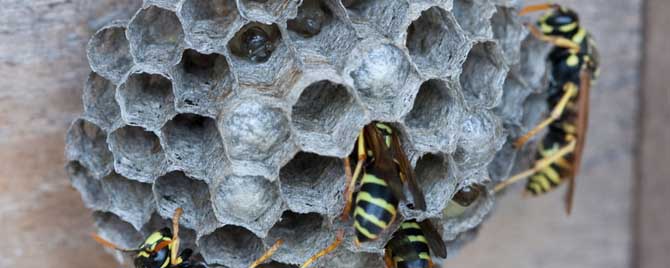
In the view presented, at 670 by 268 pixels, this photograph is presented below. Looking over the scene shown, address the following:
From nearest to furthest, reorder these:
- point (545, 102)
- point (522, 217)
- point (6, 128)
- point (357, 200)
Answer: point (357, 200)
point (6, 128)
point (545, 102)
point (522, 217)

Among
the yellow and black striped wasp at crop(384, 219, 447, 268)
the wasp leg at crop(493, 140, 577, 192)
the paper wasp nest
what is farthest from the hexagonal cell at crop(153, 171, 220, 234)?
the wasp leg at crop(493, 140, 577, 192)

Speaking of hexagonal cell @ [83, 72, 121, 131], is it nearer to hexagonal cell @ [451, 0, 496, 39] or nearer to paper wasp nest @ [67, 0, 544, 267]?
paper wasp nest @ [67, 0, 544, 267]

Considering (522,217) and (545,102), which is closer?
(545,102)

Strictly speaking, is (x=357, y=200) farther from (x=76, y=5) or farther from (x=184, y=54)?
(x=76, y=5)

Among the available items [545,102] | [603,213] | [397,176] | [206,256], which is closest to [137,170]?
[206,256]

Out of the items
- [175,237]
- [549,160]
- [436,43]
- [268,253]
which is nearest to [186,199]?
[175,237]

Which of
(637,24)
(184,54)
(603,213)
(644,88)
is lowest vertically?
(603,213)

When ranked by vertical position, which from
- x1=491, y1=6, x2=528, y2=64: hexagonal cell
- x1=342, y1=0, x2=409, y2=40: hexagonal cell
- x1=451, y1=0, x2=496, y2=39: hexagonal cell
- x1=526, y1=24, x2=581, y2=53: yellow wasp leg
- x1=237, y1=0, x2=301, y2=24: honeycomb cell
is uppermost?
x1=237, y1=0, x2=301, y2=24: honeycomb cell

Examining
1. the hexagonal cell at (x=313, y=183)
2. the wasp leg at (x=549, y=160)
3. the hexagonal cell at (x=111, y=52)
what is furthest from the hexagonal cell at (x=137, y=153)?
the wasp leg at (x=549, y=160)
